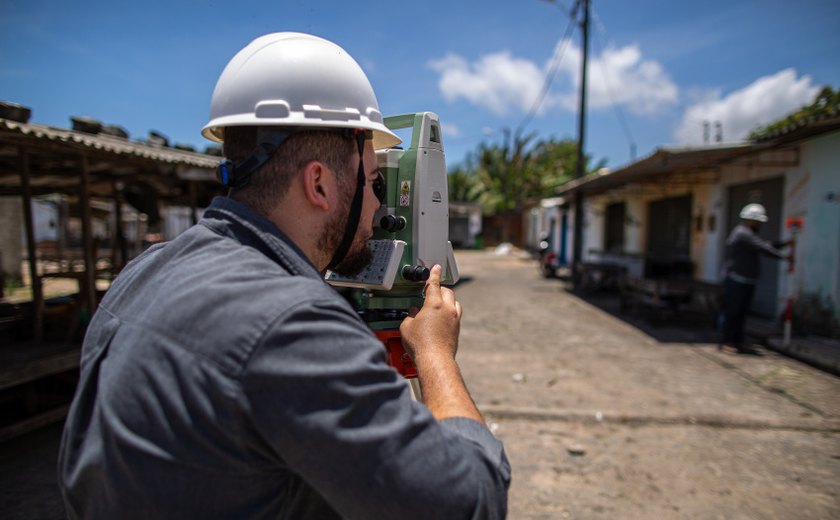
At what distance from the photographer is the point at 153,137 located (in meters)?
7.67

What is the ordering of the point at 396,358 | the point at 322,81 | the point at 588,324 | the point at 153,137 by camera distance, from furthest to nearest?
1. the point at 588,324
2. the point at 153,137
3. the point at 396,358
4. the point at 322,81

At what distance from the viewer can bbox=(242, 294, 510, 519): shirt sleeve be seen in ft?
2.37

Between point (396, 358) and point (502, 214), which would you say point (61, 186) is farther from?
point (502, 214)

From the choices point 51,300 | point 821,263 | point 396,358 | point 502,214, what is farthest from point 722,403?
point 502,214

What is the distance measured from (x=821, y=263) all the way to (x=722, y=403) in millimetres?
4005

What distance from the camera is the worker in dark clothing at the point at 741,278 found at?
22.2ft

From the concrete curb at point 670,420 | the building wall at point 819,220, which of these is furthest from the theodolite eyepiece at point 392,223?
the building wall at point 819,220

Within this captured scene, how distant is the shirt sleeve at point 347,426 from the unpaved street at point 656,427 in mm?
2671

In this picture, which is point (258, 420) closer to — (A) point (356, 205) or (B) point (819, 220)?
(A) point (356, 205)

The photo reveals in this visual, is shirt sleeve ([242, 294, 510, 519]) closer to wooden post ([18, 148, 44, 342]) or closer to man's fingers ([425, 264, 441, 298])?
man's fingers ([425, 264, 441, 298])

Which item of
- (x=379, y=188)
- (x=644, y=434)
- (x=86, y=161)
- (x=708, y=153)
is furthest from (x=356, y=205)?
(x=708, y=153)

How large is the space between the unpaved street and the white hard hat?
9.37 feet

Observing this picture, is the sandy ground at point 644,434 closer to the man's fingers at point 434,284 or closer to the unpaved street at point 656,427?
the unpaved street at point 656,427

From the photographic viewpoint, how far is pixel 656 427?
4.29 meters
